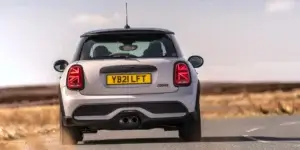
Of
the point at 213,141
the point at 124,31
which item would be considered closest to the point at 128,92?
the point at 124,31

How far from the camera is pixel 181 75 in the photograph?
40.7 ft

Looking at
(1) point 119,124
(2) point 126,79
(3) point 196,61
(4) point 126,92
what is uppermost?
(3) point 196,61

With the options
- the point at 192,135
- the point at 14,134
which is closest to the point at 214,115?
the point at 14,134

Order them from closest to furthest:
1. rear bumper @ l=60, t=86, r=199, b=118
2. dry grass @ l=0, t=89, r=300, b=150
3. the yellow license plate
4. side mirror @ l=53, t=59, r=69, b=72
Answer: rear bumper @ l=60, t=86, r=199, b=118 → the yellow license plate → side mirror @ l=53, t=59, r=69, b=72 → dry grass @ l=0, t=89, r=300, b=150

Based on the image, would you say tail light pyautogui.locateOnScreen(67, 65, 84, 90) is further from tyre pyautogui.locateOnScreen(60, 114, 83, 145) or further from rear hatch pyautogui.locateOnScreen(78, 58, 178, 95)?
tyre pyautogui.locateOnScreen(60, 114, 83, 145)

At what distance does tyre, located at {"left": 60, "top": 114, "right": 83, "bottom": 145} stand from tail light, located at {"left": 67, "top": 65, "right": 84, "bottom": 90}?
66 cm

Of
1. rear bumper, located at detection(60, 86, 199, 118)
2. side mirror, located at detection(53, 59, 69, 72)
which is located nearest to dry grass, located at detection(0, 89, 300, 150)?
rear bumper, located at detection(60, 86, 199, 118)

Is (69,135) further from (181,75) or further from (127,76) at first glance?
(181,75)

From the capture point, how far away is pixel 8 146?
1229 centimetres

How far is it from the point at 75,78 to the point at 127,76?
766 millimetres

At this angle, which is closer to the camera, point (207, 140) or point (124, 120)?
point (124, 120)

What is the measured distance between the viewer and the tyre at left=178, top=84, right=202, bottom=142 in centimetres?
1259

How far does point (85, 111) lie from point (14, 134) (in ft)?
16.4

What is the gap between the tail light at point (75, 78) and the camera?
1237cm
